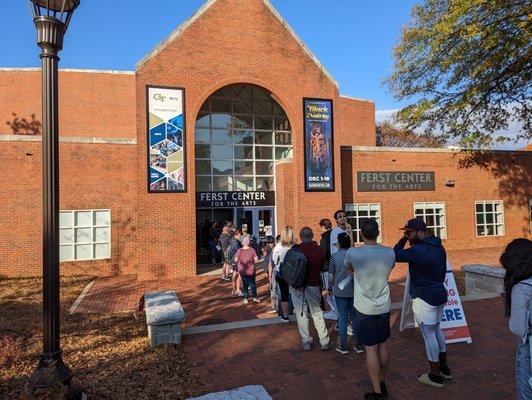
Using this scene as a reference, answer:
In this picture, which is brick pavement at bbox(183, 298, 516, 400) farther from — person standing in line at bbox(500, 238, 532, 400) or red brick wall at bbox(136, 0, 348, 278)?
red brick wall at bbox(136, 0, 348, 278)

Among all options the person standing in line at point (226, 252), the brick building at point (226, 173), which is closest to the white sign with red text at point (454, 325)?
the person standing in line at point (226, 252)

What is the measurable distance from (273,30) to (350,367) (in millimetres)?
13569

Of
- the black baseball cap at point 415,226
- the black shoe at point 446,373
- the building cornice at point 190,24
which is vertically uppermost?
the building cornice at point 190,24

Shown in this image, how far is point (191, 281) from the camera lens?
13.4m

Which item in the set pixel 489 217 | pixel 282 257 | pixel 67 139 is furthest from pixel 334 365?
pixel 489 217

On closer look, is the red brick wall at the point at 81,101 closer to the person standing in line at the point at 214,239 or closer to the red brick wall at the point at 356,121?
the person standing in line at the point at 214,239

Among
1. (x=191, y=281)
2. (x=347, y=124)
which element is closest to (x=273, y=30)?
(x=191, y=281)

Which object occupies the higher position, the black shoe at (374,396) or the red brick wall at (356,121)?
the red brick wall at (356,121)

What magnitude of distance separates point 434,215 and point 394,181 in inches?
108

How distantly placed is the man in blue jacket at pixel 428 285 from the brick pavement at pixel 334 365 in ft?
1.16

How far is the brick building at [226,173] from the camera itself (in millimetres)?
14203

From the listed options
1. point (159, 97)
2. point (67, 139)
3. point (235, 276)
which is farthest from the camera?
point (67, 139)

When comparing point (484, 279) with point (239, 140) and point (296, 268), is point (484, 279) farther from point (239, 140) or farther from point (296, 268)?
point (239, 140)

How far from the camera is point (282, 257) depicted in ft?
24.6
